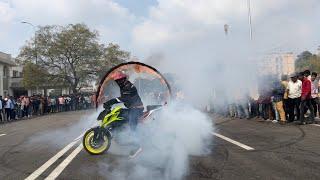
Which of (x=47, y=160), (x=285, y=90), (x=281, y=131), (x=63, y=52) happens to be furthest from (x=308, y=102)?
(x=63, y=52)

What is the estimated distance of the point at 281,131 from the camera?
1400 cm

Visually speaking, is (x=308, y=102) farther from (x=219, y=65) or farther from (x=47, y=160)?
(x=47, y=160)

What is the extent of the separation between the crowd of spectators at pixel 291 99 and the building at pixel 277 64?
674mm

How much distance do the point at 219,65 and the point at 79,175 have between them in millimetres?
9656

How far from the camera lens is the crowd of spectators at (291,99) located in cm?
1605

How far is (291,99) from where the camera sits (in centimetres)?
1694

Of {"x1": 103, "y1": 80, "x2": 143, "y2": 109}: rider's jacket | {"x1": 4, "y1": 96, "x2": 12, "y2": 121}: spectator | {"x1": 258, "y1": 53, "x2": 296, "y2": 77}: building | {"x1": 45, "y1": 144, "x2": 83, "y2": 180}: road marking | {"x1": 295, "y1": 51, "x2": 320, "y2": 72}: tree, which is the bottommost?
{"x1": 45, "y1": 144, "x2": 83, "y2": 180}: road marking

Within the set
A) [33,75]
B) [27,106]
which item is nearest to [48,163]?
[27,106]

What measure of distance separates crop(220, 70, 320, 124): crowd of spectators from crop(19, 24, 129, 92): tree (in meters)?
46.5

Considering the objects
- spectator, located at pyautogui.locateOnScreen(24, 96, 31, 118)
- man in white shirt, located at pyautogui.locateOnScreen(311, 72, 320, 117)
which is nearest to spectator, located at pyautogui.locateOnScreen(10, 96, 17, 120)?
spectator, located at pyautogui.locateOnScreen(24, 96, 31, 118)

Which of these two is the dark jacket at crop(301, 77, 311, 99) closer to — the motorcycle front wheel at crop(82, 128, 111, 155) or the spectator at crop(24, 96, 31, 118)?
the motorcycle front wheel at crop(82, 128, 111, 155)

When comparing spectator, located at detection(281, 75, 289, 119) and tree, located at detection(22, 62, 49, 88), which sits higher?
tree, located at detection(22, 62, 49, 88)

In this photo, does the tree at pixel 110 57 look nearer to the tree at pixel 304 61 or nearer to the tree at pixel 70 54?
the tree at pixel 70 54

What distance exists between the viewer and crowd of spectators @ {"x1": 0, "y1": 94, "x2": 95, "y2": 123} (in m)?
31.9
